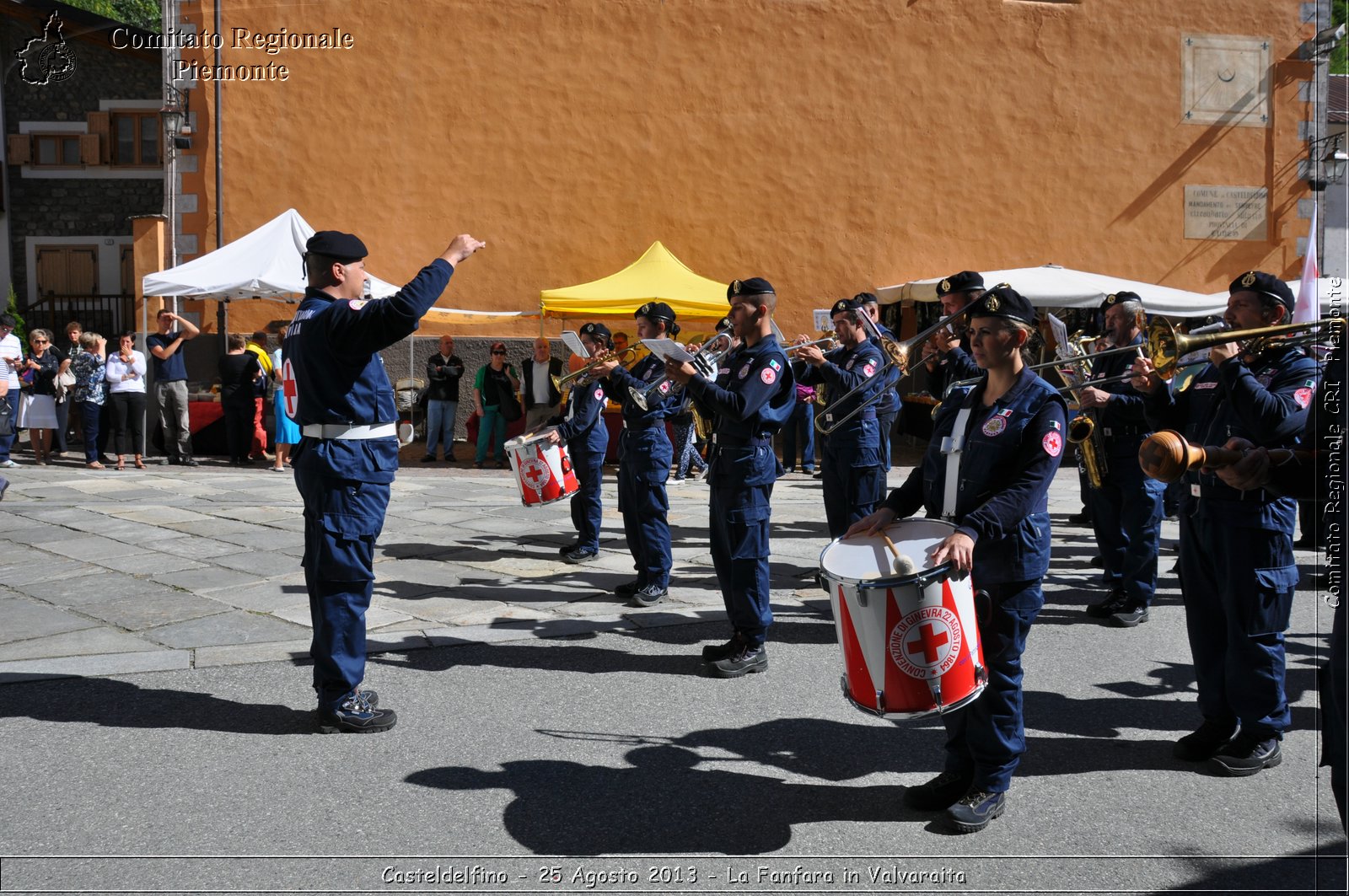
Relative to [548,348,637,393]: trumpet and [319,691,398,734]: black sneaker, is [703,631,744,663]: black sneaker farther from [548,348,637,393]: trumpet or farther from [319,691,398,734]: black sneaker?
[548,348,637,393]: trumpet

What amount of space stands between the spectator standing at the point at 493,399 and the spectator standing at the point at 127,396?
407 cm

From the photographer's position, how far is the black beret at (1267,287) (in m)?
4.45

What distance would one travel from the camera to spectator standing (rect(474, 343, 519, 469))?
15.0m

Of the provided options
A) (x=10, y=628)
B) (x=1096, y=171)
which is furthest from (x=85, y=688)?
(x=1096, y=171)

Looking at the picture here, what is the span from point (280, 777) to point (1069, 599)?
202 inches

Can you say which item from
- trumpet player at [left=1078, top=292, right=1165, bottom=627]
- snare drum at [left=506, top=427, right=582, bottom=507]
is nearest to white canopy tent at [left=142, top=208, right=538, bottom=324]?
snare drum at [left=506, top=427, right=582, bottom=507]

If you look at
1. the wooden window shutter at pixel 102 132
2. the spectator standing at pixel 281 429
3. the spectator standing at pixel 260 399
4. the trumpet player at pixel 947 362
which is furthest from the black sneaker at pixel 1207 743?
the wooden window shutter at pixel 102 132

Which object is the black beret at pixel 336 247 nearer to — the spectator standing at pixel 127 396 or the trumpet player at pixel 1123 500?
the trumpet player at pixel 1123 500

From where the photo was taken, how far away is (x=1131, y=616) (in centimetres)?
667

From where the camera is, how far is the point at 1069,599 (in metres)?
7.36

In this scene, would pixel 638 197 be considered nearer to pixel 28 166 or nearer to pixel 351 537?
pixel 351 537

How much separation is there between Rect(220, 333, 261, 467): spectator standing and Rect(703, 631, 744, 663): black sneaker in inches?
404

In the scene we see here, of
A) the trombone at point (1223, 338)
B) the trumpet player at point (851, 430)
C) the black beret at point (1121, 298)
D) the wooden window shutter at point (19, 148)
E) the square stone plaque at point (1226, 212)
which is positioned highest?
the wooden window shutter at point (19, 148)
